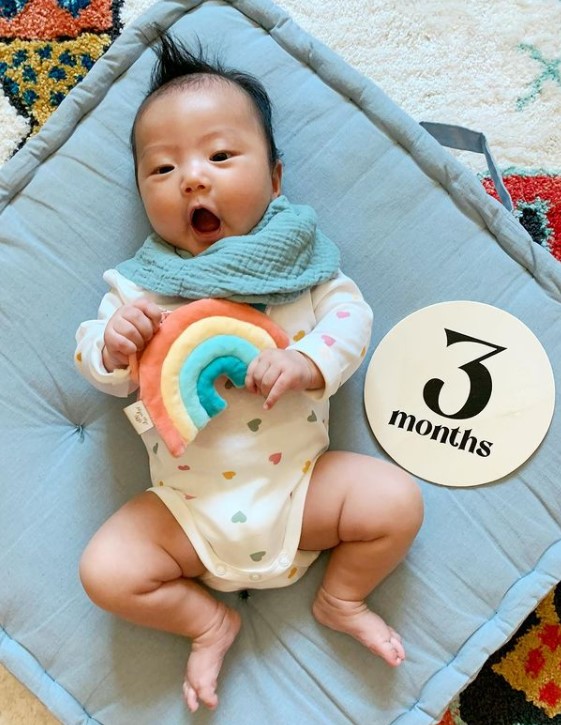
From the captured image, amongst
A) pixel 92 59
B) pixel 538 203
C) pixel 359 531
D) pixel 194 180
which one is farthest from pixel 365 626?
pixel 92 59

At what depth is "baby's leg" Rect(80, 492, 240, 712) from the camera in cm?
93

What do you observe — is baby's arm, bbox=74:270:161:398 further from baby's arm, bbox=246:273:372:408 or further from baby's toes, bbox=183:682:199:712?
baby's toes, bbox=183:682:199:712

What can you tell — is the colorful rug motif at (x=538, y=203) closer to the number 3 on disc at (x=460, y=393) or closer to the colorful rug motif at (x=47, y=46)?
the number 3 on disc at (x=460, y=393)

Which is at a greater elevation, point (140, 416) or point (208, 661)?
point (140, 416)

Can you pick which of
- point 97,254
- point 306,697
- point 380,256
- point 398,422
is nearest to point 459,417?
point 398,422

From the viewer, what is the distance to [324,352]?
0.91 meters

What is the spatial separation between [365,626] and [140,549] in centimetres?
A: 31

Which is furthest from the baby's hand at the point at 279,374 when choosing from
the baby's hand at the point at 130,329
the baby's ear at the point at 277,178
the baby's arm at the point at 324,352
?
the baby's ear at the point at 277,178

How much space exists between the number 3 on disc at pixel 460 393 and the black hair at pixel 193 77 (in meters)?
0.33

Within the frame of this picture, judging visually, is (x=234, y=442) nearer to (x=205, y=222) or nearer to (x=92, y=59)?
(x=205, y=222)

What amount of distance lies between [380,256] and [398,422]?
242 millimetres

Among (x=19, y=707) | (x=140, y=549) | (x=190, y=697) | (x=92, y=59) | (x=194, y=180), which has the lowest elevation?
(x=19, y=707)

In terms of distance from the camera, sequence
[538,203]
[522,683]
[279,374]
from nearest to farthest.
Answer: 1. [279,374]
2. [522,683]
3. [538,203]

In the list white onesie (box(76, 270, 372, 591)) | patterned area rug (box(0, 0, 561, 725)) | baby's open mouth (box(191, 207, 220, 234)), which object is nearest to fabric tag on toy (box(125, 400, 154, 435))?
white onesie (box(76, 270, 372, 591))
